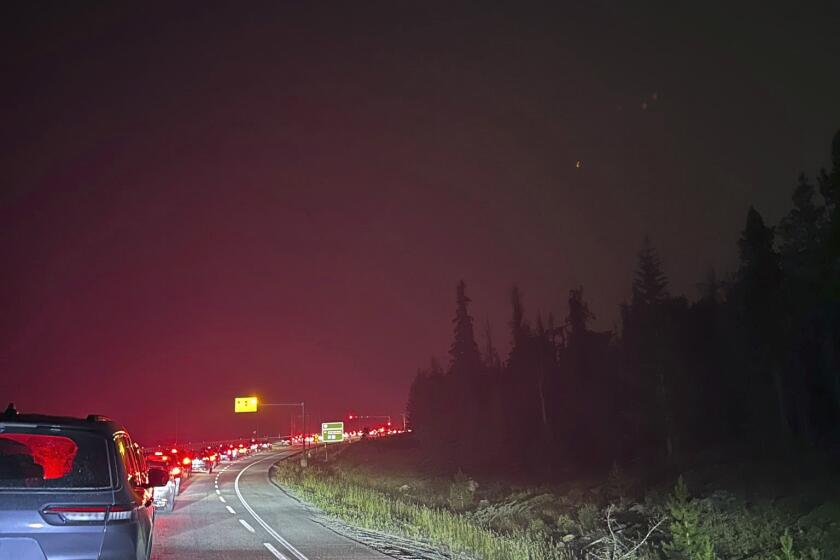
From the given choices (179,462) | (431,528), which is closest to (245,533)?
(431,528)

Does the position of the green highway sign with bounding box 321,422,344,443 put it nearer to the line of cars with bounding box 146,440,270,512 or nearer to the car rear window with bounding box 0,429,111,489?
the line of cars with bounding box 146,440,270,512

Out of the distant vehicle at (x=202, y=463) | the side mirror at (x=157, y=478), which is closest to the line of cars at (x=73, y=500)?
the side mirror at (x=157, y=478)

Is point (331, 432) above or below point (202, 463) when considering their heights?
above

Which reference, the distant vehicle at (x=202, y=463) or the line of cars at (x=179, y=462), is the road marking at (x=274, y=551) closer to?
the line of cars at (x=179, y=462)

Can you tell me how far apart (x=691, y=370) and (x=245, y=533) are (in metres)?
53.9

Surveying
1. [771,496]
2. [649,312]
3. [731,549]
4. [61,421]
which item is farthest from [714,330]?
[61,421]

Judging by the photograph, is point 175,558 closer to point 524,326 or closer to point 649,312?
point 649,312

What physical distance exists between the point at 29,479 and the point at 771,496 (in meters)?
35.6

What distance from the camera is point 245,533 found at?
1805 cm

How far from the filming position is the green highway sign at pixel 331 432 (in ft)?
237

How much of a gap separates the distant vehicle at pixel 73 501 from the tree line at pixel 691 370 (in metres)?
37.5

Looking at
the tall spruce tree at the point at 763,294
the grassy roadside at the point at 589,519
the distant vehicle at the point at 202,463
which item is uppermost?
the tall spruce tree at the point at 763,294

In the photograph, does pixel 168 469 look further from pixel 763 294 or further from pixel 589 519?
pixel 763 294

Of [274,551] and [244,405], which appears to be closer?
[274,551]
